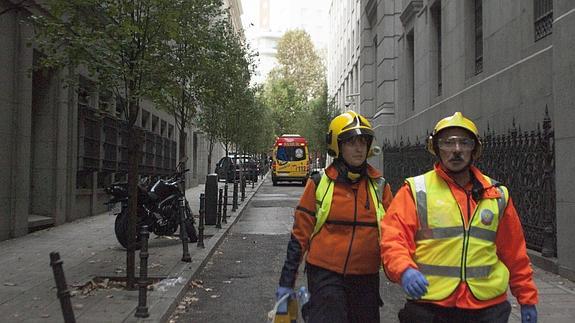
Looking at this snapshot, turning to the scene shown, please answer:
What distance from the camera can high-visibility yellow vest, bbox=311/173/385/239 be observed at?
3295mm

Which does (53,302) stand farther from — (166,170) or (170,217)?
(166,170)

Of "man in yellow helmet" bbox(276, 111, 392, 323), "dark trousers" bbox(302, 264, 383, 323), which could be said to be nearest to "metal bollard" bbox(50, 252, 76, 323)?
"man in yellow helmet" bbox(276, 111, 392, 323)

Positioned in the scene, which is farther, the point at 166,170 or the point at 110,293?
the point at 166,170

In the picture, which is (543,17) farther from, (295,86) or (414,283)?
(295,86)

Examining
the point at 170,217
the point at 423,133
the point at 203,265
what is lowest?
the point at 203,265

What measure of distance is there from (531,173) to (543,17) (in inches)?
130

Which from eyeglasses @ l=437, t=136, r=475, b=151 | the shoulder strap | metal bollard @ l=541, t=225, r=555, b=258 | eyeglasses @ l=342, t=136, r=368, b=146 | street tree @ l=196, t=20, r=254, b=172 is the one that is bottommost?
metal bollard @ l=541, t=225, r=555, b=258

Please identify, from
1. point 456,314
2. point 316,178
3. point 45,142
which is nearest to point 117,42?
point 316,178

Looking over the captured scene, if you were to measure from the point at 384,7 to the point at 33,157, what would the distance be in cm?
1648

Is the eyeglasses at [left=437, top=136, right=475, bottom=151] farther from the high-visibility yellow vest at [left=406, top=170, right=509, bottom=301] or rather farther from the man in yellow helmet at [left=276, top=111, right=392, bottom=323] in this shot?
the man in yellow helmet at [left=276, top=111, right=392, bottom=323]

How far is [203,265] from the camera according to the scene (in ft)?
29.5

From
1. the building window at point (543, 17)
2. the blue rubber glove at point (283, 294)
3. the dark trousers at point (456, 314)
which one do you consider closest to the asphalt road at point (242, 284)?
the blue rubber glove at point (283, 294)

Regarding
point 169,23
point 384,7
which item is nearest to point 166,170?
point 384,7

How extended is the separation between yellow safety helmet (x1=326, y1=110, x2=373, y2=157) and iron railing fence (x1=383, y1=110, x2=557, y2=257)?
5921mm
